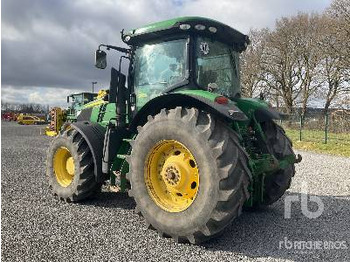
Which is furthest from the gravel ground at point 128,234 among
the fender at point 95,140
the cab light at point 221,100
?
the cab light at point 221,100

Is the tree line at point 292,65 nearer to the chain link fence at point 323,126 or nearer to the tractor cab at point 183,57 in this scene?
the chain link fence at point 323,126

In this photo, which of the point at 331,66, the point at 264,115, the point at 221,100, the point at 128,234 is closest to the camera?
the point at 221,100

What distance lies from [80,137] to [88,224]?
5.02 feet

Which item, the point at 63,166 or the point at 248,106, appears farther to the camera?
the point at 63,166

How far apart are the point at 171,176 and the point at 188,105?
3.07 feet

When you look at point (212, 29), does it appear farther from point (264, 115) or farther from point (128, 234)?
point (128, 234)

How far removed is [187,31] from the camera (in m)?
4.49

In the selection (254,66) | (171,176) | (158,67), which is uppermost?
(254,66)

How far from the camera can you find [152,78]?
16.1 ft

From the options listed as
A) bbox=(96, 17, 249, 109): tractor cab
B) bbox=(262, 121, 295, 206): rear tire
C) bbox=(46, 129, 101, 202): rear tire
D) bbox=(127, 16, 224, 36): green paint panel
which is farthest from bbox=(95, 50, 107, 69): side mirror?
bbox=(262, 121, 295, 206): rear tire

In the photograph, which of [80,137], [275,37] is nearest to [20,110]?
[275,37]

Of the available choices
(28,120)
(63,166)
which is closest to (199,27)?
(63,166)

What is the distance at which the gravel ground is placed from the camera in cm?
360

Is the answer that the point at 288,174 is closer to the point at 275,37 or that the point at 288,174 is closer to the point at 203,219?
the point at 203,219
